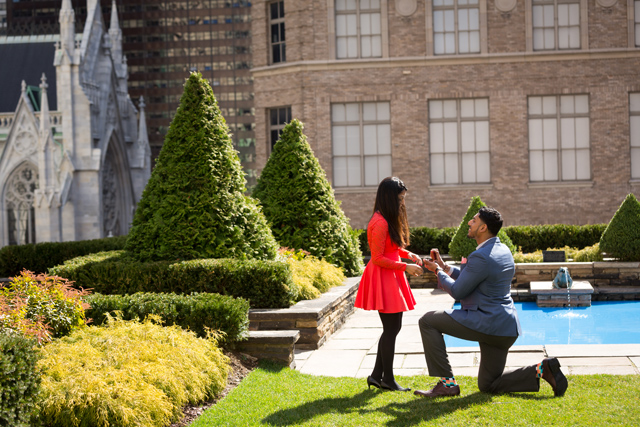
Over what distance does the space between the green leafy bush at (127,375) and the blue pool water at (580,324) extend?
199 inches

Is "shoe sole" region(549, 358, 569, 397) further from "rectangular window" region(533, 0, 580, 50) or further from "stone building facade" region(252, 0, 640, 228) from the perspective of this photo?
"rectangular window" region(533, 0, 580, 50)

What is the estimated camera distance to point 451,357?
8.76m

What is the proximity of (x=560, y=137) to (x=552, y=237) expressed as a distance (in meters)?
6.80

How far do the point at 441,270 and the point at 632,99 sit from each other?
22290 mm

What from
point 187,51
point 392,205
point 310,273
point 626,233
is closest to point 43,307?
point 392,205

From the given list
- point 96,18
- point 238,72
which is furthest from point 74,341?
point 238,72

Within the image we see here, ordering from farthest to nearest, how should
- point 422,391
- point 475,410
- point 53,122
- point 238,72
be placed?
point 238,72 → point 53,122 → point 422,391 → point 475,410

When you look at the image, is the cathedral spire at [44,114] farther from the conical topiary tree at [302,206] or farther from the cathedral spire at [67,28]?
the conical topiary tree at [302,206]

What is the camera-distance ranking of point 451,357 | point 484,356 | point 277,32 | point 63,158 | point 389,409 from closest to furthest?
point 389,409
point 484,356
point 451,357
point 277,32
point 63,158

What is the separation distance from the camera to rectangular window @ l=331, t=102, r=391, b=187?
26.8 meters

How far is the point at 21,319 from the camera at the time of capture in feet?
21.2

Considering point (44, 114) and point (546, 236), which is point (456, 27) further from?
point (44, 114)

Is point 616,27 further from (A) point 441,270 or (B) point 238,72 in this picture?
(B) point 238,72

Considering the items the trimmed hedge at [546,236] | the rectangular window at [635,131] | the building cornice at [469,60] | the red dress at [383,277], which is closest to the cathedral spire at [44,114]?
the building cornice at [469,60]
